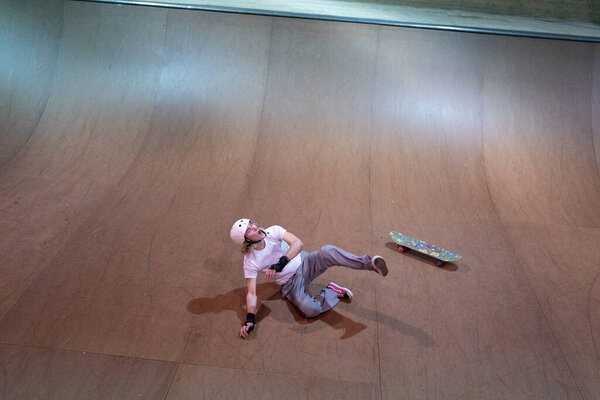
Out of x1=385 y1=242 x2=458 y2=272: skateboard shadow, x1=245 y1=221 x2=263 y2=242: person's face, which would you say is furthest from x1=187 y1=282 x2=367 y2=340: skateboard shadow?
x1=385 y1=242 x2=458 y2=272: skateboard shadow

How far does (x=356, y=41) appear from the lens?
21.1 feet

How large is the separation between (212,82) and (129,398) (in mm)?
4570

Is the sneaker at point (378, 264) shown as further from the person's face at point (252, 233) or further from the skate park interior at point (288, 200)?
the person's face at point (252, 233)

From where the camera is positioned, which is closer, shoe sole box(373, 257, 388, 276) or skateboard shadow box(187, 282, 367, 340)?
shoe sole box(373, 257, 388, 276)

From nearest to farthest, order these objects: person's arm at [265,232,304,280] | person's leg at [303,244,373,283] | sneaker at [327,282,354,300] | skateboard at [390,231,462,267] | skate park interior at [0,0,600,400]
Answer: skate park interior at [0,0,600,400] → person's arm at [265,232,304,280] → person's leg at [303,244,373,283] → sneaker at [327,282,354,300] → skateboard at [390,231,462,267]

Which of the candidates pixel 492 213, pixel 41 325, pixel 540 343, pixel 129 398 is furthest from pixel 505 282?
pixel 41 325

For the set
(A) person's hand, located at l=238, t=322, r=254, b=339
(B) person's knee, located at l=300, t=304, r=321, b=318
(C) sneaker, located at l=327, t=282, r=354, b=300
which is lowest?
(A) person's hand, located at l=238, t=322, r=254, b=339

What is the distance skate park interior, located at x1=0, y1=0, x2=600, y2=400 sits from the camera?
303 centimetres

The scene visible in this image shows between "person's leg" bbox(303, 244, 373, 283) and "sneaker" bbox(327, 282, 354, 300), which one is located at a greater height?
"person's leg" bbox(303, 244, 373, 283)

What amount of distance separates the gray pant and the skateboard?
41.3 inches

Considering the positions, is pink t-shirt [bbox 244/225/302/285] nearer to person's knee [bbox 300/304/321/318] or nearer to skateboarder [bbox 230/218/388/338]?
skateboarder [bbox 230/218/388/338]

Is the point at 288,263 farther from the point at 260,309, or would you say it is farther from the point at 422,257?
the point at 422,257

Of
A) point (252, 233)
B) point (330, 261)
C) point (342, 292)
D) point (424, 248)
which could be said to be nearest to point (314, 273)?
point (330, 261)

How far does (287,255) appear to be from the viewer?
10.6 feet
